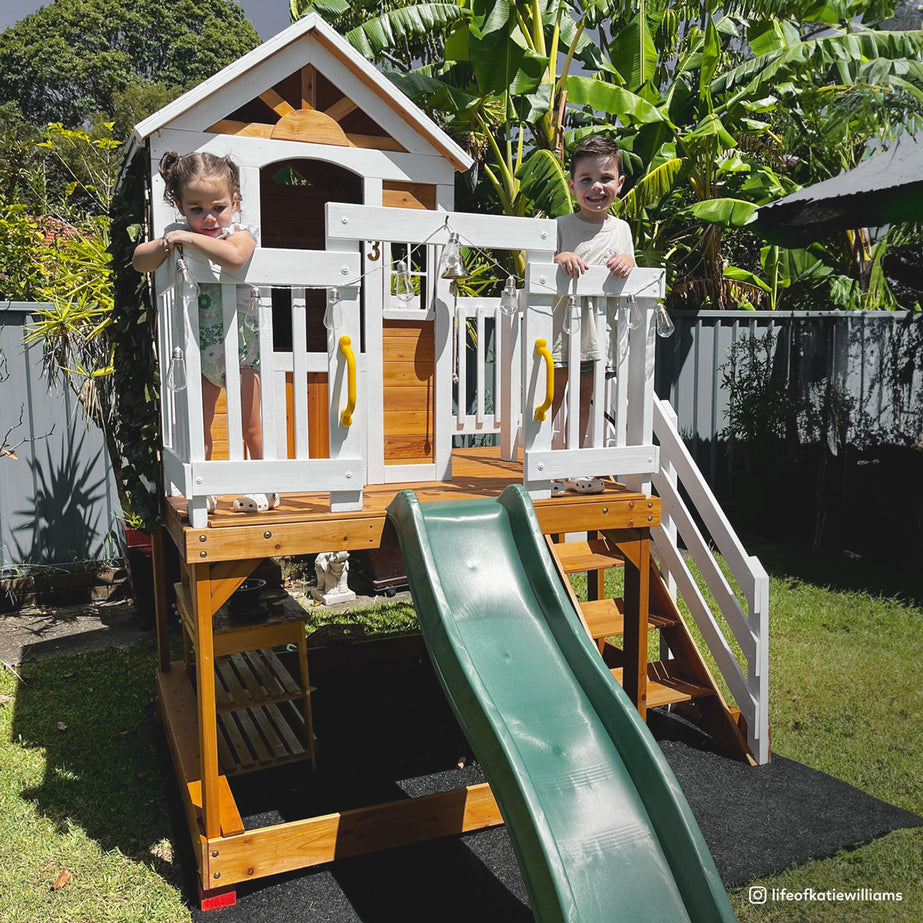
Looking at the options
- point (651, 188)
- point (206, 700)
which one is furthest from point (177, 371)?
point (651, 188)

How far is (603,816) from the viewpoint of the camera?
2.55m

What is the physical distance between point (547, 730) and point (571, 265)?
1.84 m

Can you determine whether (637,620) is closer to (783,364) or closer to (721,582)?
(721,582)

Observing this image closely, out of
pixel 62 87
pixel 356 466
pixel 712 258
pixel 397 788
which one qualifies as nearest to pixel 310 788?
pixel 397 788

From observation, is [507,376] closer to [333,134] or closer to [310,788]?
[333,134]

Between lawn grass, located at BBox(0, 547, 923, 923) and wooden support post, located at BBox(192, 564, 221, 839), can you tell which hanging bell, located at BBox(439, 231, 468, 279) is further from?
lawn grass, located at BBox(0, 547, 923, 923)

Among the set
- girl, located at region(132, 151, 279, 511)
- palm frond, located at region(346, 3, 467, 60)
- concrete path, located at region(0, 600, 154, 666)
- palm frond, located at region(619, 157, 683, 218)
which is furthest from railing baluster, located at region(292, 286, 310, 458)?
palm frond, located at region(346, 3, 467, 60)

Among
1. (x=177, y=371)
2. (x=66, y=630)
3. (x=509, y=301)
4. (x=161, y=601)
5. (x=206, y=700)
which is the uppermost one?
(x=509, y=301)

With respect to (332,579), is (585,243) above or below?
above

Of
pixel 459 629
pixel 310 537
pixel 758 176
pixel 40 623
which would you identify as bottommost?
pixel 40 623

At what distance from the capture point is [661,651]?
15.1 feet

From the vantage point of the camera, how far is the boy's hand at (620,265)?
3492mm

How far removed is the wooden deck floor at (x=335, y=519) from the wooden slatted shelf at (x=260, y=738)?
3.66 feet

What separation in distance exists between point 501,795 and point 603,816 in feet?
1.08
